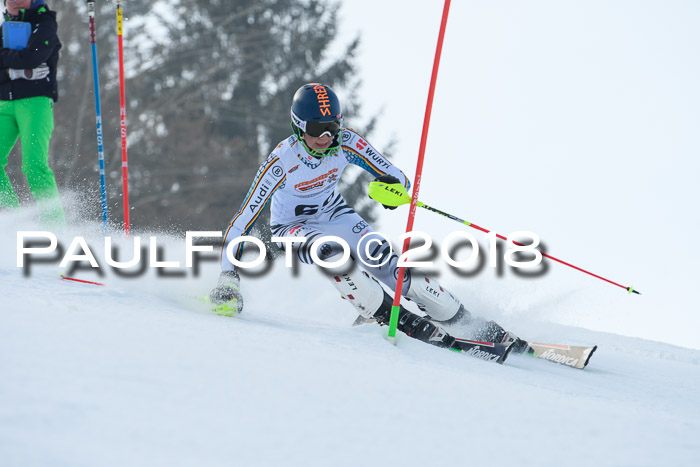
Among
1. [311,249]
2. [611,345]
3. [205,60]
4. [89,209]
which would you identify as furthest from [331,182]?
[205,60]

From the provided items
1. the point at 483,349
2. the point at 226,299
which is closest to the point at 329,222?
the point at 226,299

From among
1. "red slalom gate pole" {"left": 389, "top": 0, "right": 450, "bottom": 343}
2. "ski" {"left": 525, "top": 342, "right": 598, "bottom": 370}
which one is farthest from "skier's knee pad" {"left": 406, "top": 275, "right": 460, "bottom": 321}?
"ski" {"left": 525, "top": 342, "right": 598, "bottom": 370}

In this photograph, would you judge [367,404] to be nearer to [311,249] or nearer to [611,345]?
[311,249]

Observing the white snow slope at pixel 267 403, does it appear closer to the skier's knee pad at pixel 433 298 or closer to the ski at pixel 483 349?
the ski at pixel 483 349

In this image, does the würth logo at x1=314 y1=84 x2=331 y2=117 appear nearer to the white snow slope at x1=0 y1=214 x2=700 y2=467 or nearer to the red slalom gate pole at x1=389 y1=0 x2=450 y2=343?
the red slalom gate pole at x1=389 y1=0 x2=450 y2=343

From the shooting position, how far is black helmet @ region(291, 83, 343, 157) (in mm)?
4133

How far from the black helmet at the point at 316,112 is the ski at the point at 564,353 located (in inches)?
75.6

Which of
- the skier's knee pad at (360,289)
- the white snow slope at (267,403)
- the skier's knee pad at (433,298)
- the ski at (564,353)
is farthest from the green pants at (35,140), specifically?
the ski at (564,353)

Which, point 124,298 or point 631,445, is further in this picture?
point 124,298

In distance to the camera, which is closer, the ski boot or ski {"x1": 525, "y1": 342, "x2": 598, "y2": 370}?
the ski boot

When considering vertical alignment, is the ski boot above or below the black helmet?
below

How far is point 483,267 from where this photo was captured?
5.23m

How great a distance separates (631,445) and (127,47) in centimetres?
1620

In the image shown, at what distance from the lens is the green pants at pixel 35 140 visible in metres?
4.94
